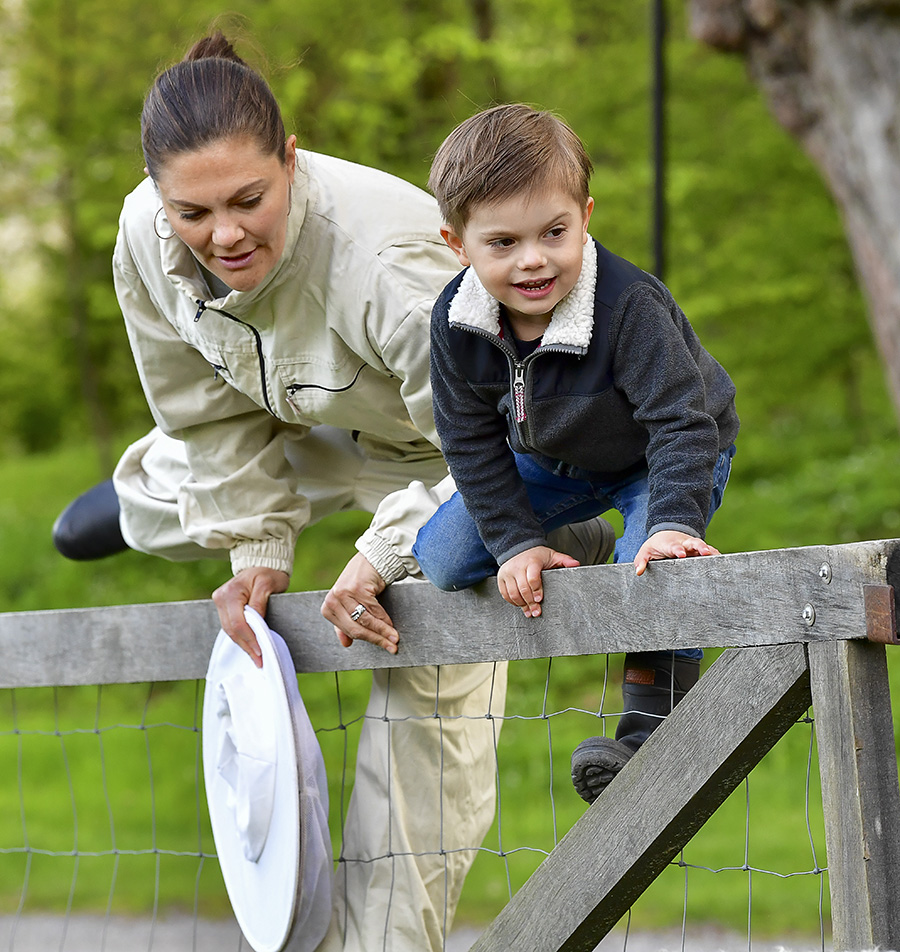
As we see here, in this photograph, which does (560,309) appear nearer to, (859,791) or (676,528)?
(676,528)

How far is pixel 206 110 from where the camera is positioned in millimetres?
2150

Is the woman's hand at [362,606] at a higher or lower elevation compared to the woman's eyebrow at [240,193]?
lower

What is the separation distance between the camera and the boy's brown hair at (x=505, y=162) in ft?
5.86

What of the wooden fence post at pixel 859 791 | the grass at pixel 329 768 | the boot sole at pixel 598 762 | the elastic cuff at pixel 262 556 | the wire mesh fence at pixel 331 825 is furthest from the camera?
the grass at pixel 329 768

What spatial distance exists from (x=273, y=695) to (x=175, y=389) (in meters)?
0.76

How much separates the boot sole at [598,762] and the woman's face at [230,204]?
1.03 m

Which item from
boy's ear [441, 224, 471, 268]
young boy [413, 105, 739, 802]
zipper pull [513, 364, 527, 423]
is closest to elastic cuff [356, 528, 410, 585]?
young boy [413, 105, 739, 802]

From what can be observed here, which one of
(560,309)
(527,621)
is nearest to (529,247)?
(560,309)

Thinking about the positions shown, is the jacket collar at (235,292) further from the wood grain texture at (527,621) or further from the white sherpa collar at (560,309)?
the wood grain texture at (527,621)

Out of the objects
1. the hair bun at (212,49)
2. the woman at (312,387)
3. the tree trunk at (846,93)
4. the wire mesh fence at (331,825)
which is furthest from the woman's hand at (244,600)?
the tree trunk at (846,93)

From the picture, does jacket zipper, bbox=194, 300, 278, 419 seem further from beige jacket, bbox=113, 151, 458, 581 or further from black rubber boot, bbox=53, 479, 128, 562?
black rubber boot, bbox=53, 479, 128, 562

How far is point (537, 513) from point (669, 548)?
17.8 inches

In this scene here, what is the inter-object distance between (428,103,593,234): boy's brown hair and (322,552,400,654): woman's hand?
0.66 m

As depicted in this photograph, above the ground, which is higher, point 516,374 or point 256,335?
point 256,335
